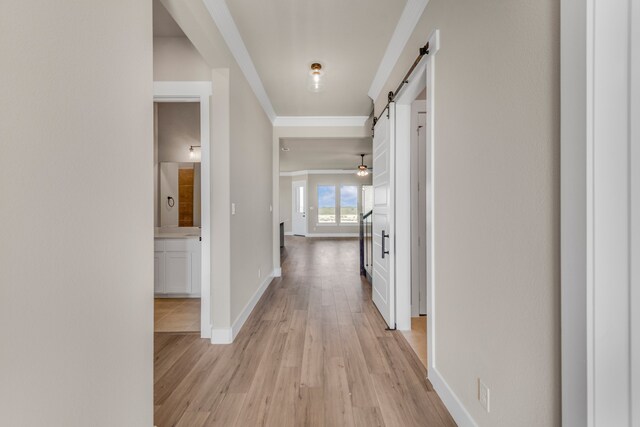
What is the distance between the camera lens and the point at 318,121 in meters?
5.04

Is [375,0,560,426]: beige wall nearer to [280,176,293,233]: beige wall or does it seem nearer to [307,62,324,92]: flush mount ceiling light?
[307,62,324,92]: flush mount ceiling light

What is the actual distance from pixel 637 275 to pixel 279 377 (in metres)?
1.99

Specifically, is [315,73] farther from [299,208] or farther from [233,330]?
[299,208]

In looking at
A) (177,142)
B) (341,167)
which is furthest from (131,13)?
(341,167)

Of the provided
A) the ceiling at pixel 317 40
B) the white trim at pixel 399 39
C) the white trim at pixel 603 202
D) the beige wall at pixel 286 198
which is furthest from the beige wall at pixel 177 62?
the beige wall at pixel 286 198

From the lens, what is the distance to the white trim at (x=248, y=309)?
279 centimetres

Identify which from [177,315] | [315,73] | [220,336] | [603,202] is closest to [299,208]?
[177,315]

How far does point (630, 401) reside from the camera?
79cm

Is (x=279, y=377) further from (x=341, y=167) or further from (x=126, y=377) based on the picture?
(x=341, y=167)

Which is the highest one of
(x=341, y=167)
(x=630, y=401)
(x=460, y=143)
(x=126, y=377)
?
(x=341, y=167)

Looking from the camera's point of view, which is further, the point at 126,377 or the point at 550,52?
the point at 126,377

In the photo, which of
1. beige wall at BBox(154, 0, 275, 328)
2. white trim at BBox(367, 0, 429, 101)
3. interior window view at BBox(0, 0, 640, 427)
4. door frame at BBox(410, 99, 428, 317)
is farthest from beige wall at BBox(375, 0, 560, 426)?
beige wall at BBox(154, 0, 275, 328)

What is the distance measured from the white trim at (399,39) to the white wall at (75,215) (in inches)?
70.0

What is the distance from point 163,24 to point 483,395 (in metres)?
3.44
